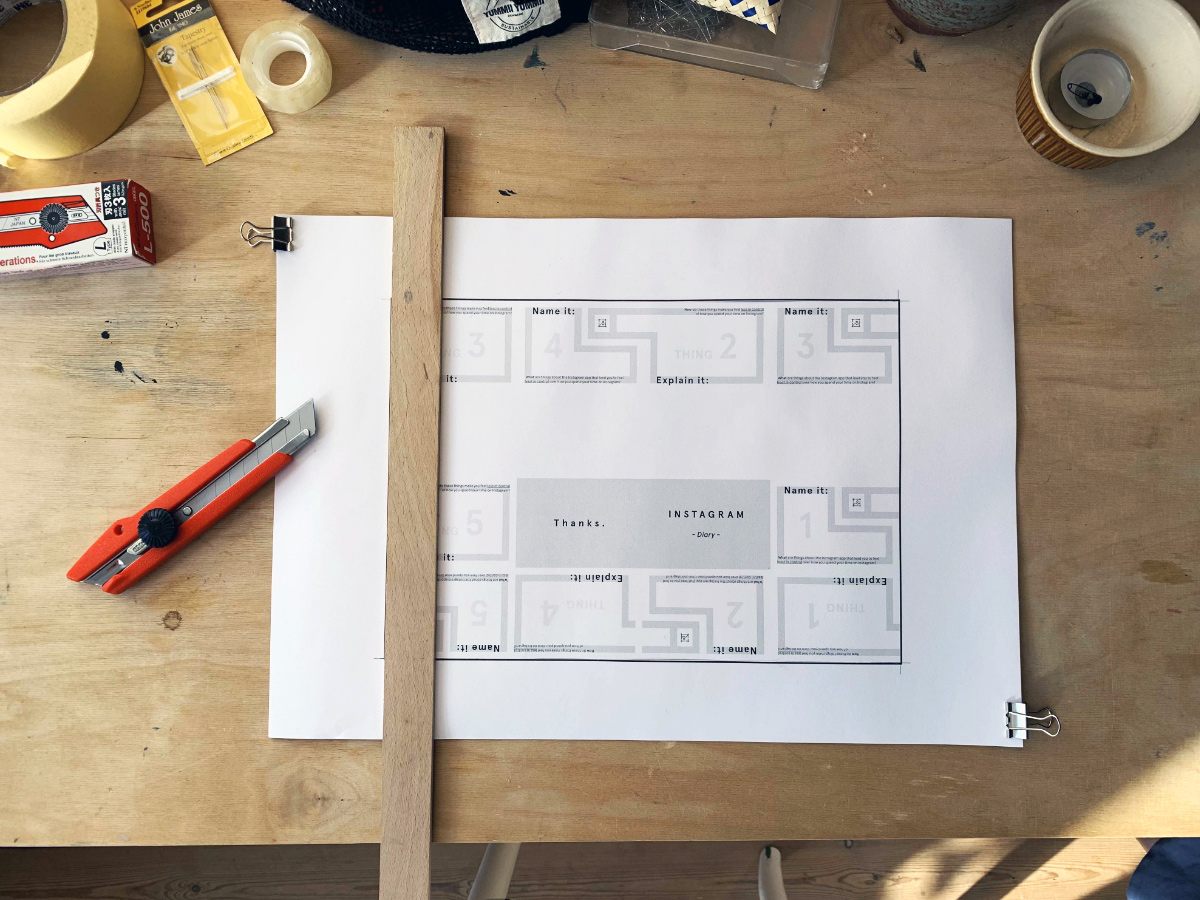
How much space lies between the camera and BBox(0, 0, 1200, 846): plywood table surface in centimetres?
53

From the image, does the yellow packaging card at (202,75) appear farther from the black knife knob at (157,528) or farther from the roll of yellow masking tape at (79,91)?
the black knife knob at (157,528)

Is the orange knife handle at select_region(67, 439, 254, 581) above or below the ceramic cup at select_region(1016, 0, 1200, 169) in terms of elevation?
below

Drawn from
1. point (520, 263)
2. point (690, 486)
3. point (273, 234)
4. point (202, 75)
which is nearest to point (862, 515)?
point (690, 486)

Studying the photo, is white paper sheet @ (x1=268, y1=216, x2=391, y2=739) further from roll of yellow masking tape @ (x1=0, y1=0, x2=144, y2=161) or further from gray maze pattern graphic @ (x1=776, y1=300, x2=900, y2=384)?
gray maze pattern graphic @ (x1=776, y1=300, x2=900, y2=384)

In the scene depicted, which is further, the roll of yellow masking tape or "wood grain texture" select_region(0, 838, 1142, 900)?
"wood grain texture" select_region(0, 838, 1142, 900)

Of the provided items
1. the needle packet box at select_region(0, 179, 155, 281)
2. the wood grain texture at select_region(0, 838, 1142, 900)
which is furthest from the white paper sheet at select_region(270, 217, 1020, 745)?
the wood grain texture at select_region(0, 838, 1142, 900)

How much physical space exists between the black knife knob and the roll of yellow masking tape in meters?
0.29

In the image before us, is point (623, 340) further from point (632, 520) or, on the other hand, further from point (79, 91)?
point (79, 91)

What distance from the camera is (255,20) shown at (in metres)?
0.57

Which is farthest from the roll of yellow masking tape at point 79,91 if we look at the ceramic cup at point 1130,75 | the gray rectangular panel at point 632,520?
the ceramic cup at point 1130,75

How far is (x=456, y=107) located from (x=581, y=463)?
0.30 m

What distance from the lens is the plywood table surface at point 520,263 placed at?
53 centimetres

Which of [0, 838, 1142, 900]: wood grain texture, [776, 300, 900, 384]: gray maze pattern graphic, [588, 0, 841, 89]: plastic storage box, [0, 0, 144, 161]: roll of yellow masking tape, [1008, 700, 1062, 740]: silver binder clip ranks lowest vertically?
[0, 838, 1142, 900]: wood grain texture

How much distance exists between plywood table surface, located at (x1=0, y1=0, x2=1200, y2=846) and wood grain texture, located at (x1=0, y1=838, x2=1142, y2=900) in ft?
1.33
